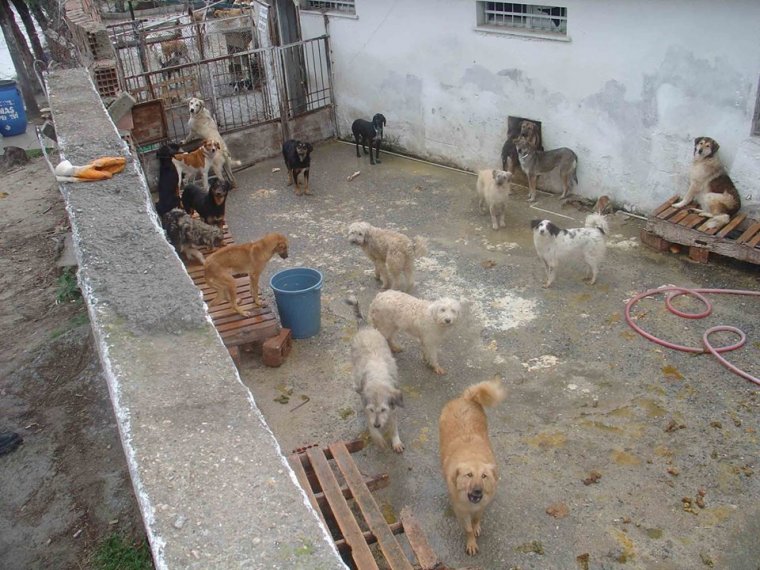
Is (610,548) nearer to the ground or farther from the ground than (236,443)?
nearer to the ground

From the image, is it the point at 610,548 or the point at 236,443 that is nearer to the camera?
the point at 236,443

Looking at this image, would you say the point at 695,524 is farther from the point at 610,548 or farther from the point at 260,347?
the point at 260,347

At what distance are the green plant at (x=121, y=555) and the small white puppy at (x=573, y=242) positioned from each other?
532 cm

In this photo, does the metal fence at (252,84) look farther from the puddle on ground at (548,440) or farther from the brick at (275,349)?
the puddle on ground at (548,440)

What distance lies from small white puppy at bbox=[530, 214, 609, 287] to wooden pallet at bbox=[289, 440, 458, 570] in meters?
3.65

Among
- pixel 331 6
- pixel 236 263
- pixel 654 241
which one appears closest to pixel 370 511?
pixel 236 263

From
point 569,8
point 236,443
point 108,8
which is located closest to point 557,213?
point 569,8

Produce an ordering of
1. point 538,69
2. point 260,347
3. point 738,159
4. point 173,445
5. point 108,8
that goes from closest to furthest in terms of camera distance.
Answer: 1. point 173,445
2. point 260,347
3. point 738,159
4. point 538,69
5. point 108,8

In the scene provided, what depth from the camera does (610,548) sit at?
15.3 feet

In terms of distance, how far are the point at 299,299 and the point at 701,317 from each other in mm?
4329

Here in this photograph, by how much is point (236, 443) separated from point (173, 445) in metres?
0.29

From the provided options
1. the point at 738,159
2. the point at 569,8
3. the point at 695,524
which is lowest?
the point at 695,524

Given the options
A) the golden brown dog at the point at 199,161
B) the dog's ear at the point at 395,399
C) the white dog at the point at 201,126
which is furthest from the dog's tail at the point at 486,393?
the white dog at the point at 201,126

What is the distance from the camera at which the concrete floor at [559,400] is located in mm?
4812
